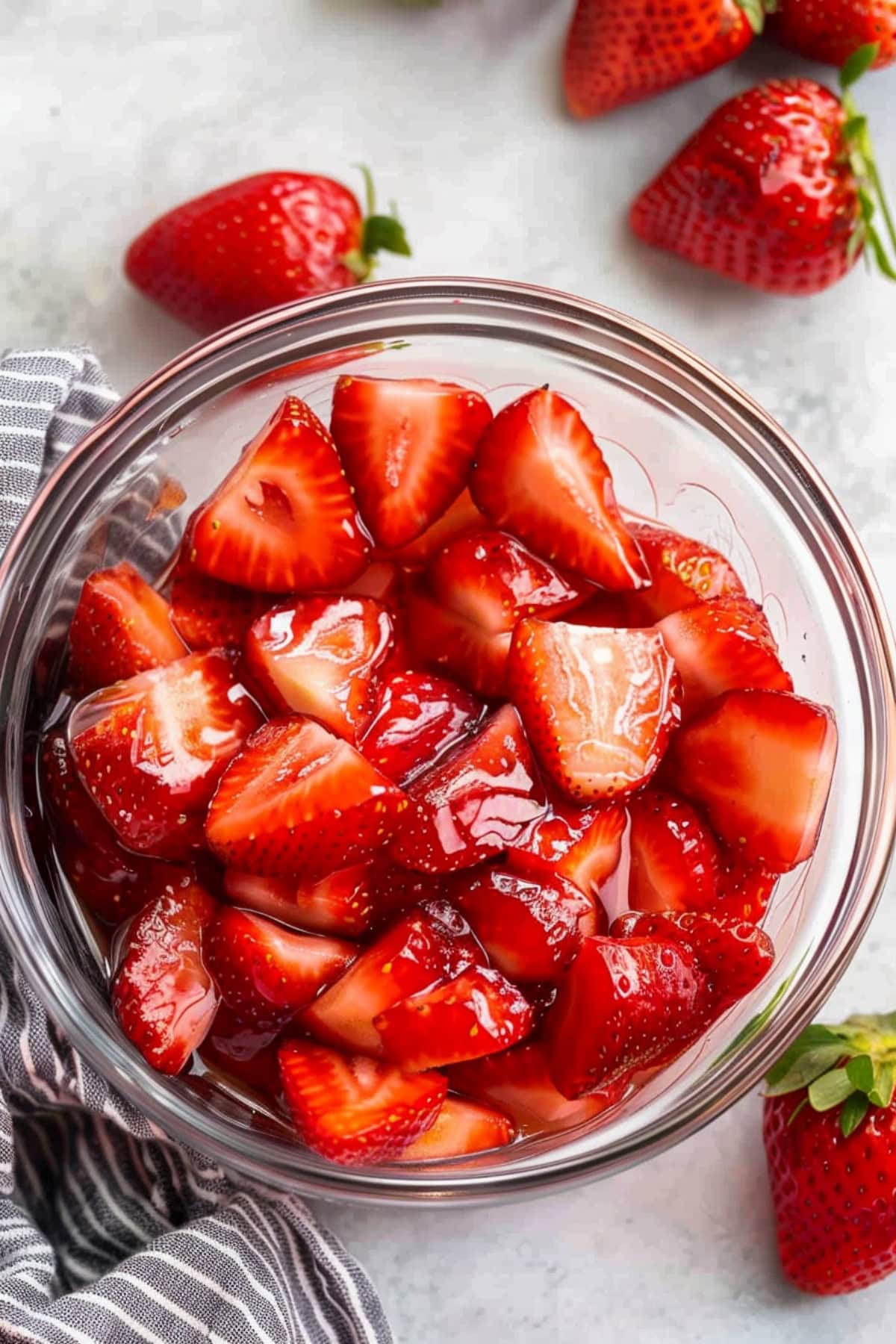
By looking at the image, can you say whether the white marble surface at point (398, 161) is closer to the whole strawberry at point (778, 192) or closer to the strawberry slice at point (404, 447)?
the whole strawberry at point (778, 192)

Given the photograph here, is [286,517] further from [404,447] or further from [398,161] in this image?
[398,161]

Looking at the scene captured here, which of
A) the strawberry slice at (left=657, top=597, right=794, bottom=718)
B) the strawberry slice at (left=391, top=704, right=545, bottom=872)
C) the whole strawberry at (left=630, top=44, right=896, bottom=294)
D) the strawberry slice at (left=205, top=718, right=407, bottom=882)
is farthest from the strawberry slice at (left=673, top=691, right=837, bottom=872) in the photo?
the whole strawberry at (left=630, top=44, right=896, bottom=294)

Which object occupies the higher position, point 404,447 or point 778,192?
point 778,192

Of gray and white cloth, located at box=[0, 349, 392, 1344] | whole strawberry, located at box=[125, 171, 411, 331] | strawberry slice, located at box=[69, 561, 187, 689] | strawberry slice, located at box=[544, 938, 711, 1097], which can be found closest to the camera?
strawberry slice, located at box=[544, 938, 711, 1097]

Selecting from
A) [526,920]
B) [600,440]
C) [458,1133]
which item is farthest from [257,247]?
[458,1133]

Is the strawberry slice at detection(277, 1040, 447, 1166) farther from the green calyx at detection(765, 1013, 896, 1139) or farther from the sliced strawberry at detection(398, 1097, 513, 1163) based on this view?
the green calyx at detection(765, 1013, 896, 1139)

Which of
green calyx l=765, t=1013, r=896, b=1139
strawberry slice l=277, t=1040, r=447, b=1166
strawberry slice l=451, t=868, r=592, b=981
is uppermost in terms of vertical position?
strawberry slice l=451, t=868, r=592, b=981
